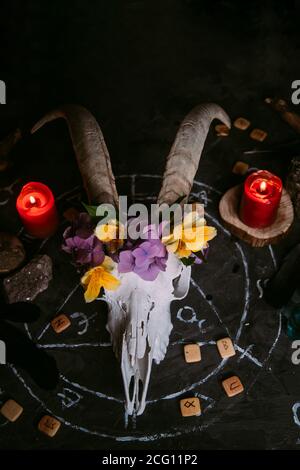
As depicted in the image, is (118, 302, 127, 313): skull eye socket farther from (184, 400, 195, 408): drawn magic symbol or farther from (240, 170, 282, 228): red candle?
(240, 170, 282, 228): red candle

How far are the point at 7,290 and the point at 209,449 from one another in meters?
1.21

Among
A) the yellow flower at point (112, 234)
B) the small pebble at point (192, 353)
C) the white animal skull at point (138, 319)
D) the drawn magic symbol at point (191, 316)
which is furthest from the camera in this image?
the drawn magic symbol at point (191, 316)

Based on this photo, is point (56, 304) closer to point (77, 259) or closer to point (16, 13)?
point (77, 259)

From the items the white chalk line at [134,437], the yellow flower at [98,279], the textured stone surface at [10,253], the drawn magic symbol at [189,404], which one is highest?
the yellow flower at [98,279]

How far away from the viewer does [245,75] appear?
133 inches

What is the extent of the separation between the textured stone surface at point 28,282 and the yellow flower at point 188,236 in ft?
3.02

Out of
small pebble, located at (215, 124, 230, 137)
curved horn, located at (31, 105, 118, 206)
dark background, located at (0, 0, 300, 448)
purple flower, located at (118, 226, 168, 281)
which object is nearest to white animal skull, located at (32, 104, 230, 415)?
curved horn, located at (31, 105, 118, 206)

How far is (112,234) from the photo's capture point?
1.75 m

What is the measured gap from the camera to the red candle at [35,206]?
2.47 metres

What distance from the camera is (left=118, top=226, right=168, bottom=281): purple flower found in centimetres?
Result: 174

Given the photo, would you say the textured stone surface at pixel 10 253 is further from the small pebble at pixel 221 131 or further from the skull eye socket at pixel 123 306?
the small pebble at pixel 221 131

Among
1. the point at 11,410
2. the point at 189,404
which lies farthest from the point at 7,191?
the point at 189,404

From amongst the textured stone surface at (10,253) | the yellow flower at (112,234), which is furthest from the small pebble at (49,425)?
the yellow flower at (112,234)

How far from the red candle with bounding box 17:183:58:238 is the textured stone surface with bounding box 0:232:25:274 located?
114mm
